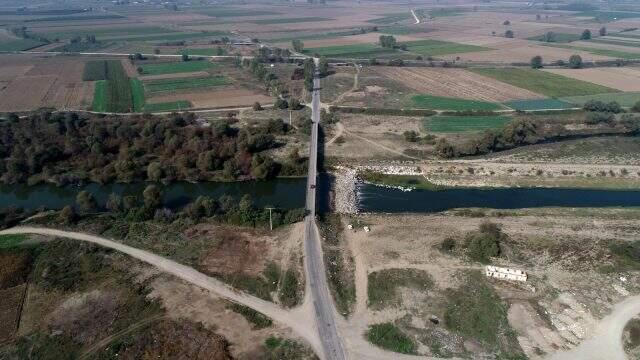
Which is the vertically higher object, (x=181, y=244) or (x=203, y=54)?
(x=203, y=54)

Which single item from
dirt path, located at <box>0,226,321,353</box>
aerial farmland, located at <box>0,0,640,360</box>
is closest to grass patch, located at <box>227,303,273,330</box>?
aerial farmland, located at <box>0,0,640,360</box>

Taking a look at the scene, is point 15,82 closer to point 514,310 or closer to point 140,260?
point 140,260

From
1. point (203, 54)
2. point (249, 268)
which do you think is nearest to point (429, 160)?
point (249, 268)

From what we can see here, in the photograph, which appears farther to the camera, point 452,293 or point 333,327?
point 452,293

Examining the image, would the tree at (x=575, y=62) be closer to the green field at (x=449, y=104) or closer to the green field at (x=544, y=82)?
the green field at (x=544, y=82)

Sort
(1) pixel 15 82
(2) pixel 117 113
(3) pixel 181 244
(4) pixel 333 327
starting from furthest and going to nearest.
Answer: (1) pixel 15 82 < (2) pixel 117 113 < (3) pixel 181 244 < (4) pixel 333 327

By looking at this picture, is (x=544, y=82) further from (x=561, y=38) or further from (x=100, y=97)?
(x=100, y=97)

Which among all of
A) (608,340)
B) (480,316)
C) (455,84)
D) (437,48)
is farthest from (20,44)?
(608,340)
